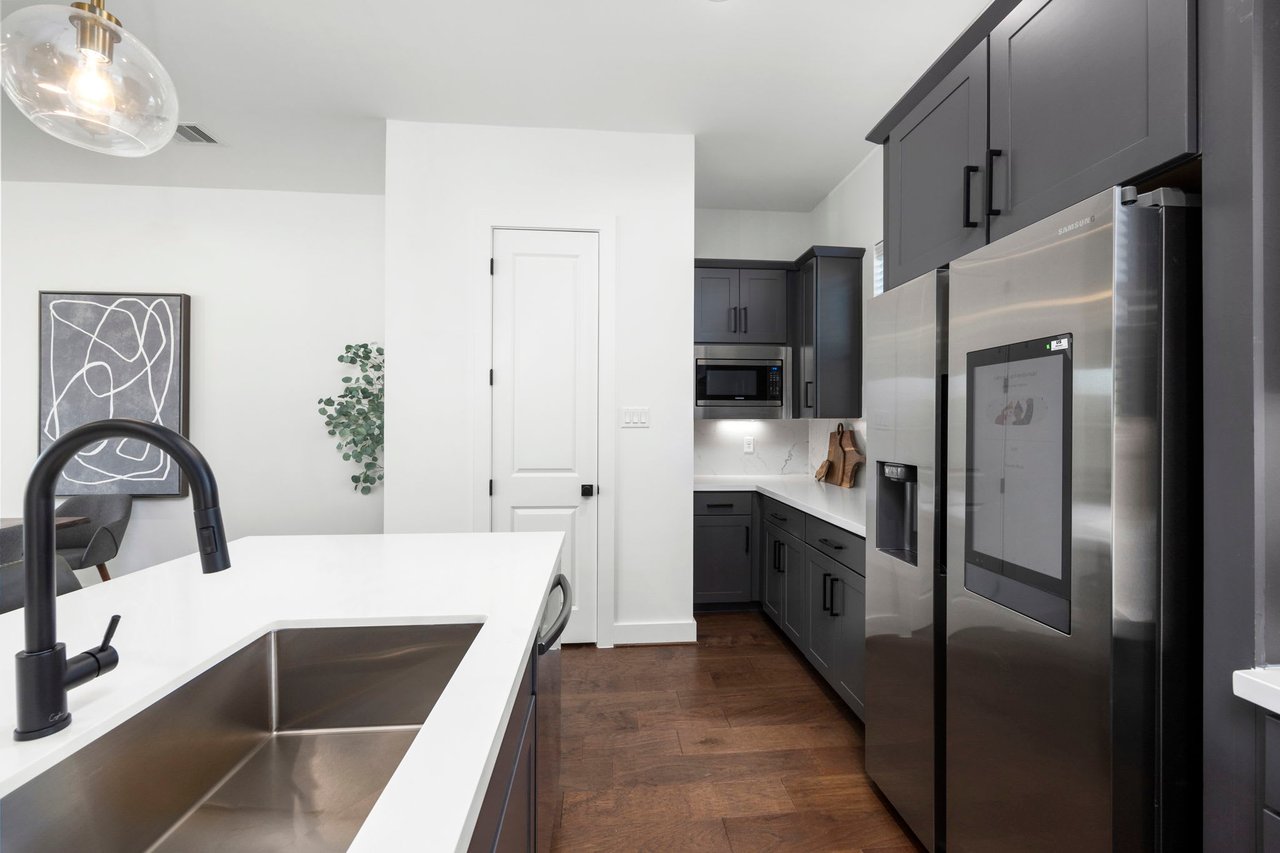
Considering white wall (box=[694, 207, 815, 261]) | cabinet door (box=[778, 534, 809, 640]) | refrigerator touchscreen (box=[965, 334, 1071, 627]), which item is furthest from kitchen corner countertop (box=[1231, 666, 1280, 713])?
white wall (box=[694, 207, 815, 261])

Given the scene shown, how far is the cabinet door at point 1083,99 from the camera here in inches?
38.8

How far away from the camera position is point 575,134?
3117mm

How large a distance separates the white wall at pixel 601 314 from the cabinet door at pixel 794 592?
1.80ft

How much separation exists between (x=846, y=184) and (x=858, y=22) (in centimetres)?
152

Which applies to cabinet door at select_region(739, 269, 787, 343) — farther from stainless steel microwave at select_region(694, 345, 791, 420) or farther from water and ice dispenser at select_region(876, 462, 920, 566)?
water and ice dispenser at select_region(876, 462, 920, 566)

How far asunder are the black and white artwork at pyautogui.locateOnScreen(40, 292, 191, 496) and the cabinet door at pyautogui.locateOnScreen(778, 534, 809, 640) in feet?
13.2

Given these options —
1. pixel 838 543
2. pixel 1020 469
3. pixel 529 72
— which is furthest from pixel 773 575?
pixel 529 72

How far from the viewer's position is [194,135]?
3.18 metres

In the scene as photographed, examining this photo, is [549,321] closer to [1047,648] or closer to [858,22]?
[858,22]

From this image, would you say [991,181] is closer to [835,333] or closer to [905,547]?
[905,547]

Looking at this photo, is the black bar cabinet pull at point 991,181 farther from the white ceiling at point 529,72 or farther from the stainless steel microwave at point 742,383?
the stainless steel microwave at point 742,383

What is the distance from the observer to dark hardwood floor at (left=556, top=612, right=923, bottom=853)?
5.63ft

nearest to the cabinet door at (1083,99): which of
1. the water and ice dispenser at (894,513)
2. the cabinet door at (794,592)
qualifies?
the water and ice dispenser at (894,513)

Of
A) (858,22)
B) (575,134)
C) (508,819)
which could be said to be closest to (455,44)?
(575,134)
